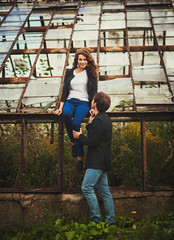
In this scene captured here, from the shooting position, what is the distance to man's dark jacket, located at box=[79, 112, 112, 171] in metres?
3.88

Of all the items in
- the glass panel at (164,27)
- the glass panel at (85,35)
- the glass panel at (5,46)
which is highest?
the glass panel at (164,27)

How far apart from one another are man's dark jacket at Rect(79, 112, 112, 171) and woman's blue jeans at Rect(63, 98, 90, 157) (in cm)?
43

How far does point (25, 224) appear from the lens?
15.8 ft

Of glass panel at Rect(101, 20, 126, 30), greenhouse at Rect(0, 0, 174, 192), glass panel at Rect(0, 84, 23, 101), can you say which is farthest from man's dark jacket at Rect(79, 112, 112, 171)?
glass panel at Rect(101, 20, 126, 30)

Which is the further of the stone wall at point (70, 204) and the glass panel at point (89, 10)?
the glass panel at point (89, 10)

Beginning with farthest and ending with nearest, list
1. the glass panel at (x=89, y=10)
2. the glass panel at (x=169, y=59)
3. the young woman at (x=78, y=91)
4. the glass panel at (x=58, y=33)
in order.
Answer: the glass panel at (x=89, y=10), the glass panel at (x=58, y=33), the glass panel at (x=169, y=59), the young woman at (x=78, y=91)

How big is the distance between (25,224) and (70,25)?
20.3ft

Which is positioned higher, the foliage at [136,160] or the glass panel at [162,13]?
the glass panel at [162,13]

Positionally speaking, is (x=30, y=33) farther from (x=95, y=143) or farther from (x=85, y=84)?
(x=95, y=143)

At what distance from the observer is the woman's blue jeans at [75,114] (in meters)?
4.43

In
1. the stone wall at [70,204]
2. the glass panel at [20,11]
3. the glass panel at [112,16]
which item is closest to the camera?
the stone wall at [70,204]

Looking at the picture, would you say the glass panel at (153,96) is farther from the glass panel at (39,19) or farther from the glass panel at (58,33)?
the glass panel at (39,19)

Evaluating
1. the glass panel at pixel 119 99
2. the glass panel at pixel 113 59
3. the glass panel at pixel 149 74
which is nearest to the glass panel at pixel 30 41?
the glass panel at pixel 113 59

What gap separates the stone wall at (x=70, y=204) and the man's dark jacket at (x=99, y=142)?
1.52 metres
